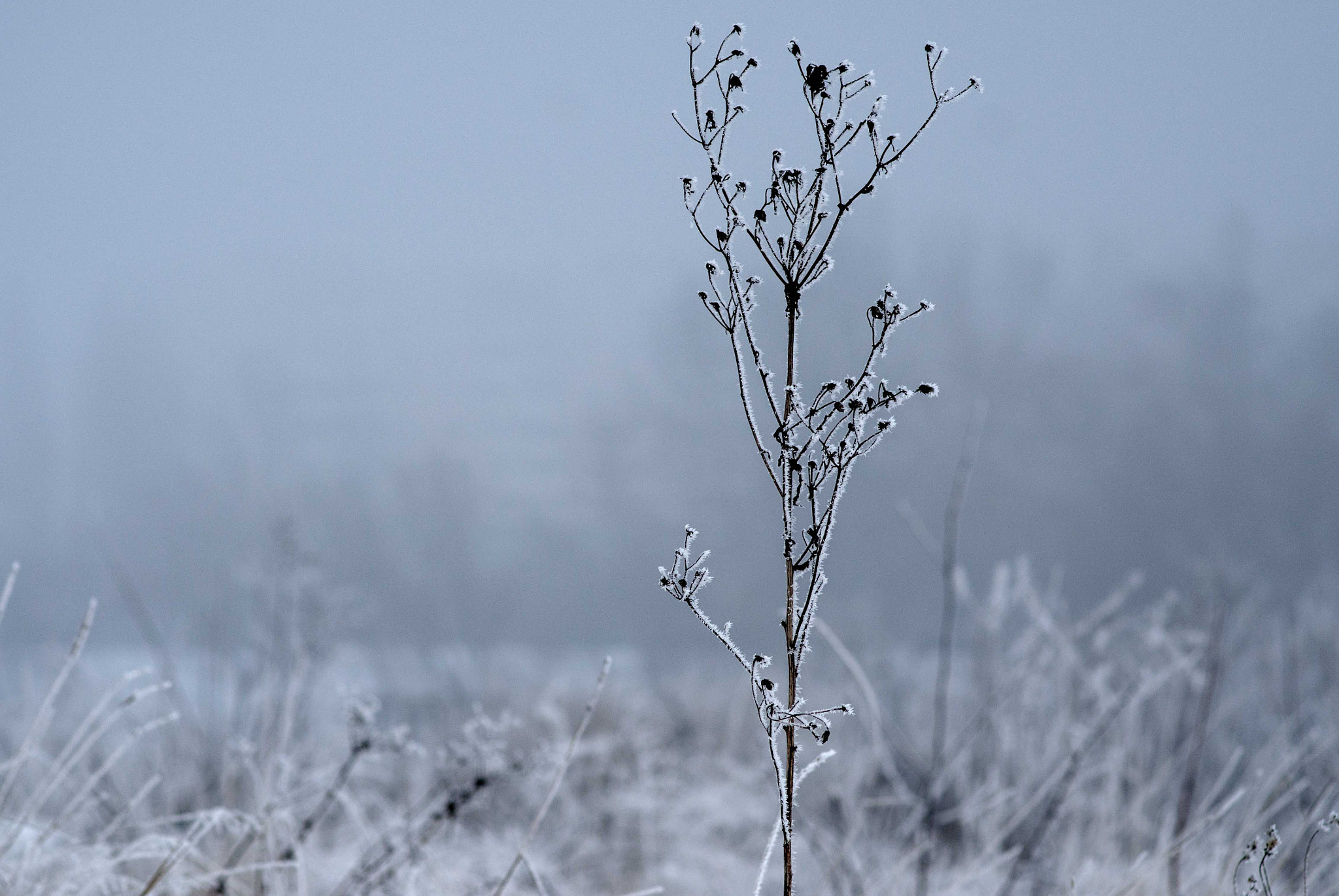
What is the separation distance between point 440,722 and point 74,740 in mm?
7075

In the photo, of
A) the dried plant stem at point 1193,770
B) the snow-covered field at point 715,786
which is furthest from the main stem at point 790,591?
the dried plant stem at point 1193,770

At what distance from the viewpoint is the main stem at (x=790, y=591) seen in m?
1.08

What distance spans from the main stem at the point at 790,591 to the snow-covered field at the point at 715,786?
1.86ft

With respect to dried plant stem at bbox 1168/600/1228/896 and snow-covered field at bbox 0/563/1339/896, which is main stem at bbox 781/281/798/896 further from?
dried plant stem at bbox 1168/600/1228/896

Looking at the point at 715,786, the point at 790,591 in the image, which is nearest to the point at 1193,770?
the point at 790,591

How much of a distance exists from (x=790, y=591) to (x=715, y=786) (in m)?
4.46

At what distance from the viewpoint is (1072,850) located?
299cm

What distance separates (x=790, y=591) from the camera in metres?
1.10

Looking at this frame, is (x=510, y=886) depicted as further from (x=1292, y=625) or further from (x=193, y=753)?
(x=1292, y=625)

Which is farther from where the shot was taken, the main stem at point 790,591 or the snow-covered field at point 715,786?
the snow-covered field at point 715,786

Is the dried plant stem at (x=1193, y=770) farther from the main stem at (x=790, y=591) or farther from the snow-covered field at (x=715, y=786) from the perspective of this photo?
the main stem at (x=790, y=591)

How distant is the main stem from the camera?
1.08m

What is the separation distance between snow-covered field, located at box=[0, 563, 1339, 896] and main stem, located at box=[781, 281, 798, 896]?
1.86 ft

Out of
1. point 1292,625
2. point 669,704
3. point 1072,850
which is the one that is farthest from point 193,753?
point 669,704
